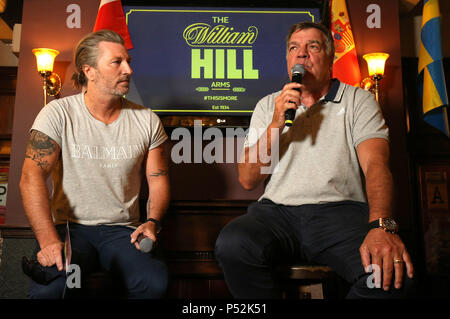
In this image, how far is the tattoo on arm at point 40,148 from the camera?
1.68 m

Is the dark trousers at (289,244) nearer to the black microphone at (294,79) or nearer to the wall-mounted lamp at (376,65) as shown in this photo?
the black microphone at (294,79)

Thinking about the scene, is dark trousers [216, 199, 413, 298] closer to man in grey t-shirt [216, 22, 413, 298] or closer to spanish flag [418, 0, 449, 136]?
man in grey t-shirt [216, 22, 413, 298]

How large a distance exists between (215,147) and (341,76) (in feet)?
3.25

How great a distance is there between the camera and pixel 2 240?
7.29 feet

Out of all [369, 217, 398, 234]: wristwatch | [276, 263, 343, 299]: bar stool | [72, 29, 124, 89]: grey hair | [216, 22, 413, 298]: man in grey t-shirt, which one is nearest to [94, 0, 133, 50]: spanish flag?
[72, 29, 124, 89]: grey hair

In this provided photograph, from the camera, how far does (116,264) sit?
159cm

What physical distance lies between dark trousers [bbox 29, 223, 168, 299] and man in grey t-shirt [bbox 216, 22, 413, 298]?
29 cm

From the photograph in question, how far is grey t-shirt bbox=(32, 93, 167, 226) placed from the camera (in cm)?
173

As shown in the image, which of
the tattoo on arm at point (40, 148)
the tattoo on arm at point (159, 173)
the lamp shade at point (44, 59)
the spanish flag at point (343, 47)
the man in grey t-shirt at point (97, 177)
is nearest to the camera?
the man in grey t-shirt at point (97, 177)

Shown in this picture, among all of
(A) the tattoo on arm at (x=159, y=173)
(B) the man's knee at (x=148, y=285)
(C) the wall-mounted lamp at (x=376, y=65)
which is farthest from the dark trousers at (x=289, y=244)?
(C) the wall-mounted lamp at (x=376, y=65)

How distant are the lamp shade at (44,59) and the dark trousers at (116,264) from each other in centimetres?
147

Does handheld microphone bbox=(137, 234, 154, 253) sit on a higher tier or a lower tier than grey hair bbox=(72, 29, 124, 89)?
lower

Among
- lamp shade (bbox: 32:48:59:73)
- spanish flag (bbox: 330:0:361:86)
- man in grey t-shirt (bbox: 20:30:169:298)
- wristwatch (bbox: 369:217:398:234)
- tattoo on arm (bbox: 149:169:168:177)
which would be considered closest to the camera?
wristwatch (bbox: 369:217:398:234)
